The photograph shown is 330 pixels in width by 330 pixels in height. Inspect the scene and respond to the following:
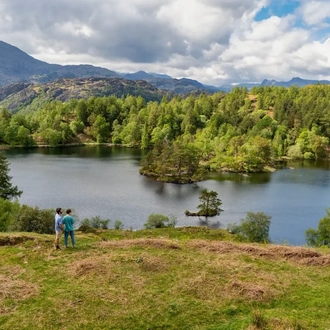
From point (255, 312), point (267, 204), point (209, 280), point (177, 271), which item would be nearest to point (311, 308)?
point (255, 312)

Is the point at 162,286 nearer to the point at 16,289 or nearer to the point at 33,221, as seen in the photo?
the point at 16,289

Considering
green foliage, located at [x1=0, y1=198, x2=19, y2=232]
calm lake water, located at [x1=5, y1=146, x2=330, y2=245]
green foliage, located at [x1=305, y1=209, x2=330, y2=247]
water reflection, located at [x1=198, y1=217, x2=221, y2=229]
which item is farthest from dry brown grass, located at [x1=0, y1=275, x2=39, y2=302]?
water reflection, located at [x1=198, y1=217, x2=221, y2=229]

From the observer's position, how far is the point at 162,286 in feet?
47.8

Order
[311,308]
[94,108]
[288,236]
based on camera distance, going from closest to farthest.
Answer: [311,308] < [288,236] < [94,108]

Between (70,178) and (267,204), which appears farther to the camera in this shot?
(70,178)

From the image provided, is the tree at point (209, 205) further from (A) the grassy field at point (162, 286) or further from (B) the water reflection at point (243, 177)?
(A) the grassy field at point (162, 286)

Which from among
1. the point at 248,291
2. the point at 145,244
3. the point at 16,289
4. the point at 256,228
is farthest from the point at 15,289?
the point at 256,228

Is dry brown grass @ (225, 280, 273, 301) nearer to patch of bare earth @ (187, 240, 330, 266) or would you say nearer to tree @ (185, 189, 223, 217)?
patch of bare earth @ (187, 240, 330, 266)

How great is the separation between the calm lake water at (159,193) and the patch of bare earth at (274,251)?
110 ft

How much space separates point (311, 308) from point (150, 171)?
94.3m

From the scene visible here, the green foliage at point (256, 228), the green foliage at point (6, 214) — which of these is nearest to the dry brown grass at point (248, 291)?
the green foliage at point (256, 228)

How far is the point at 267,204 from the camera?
75.2m

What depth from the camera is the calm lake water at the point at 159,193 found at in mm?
64750

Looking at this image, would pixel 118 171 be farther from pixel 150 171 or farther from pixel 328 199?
pixel 328 199
